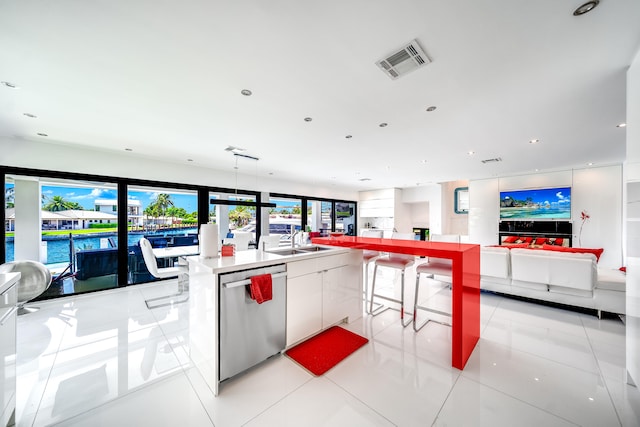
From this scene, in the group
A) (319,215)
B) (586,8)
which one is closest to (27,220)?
(319,215)

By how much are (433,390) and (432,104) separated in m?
2.70

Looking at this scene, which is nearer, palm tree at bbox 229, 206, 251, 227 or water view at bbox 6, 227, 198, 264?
water view at bbox 6, 227, 198, 264

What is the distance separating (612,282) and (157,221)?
7605 millimetres

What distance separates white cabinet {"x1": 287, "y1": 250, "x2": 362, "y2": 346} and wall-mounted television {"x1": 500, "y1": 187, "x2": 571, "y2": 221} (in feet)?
19.1

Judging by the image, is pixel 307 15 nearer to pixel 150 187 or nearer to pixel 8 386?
pixel 8 386

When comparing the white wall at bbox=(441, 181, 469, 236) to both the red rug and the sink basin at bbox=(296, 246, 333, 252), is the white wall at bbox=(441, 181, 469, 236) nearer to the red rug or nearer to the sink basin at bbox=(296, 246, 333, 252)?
the sink basin at bbox=(296, 246, 333, 252)

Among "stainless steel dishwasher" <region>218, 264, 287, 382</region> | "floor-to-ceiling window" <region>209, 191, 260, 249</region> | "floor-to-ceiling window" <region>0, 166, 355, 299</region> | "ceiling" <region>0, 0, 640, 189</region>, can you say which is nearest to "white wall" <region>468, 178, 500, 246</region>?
"ceiling" <region>0, 0, 640, 189</region>

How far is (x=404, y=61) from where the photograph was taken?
1829mm

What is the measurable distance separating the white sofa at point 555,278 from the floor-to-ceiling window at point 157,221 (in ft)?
19.8

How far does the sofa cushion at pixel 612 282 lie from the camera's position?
285cm

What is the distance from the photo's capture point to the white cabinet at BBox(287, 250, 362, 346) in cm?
229

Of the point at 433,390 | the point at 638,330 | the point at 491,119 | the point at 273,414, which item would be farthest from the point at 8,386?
the point at 491,119

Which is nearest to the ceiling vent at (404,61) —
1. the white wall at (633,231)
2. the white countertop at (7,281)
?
the white wall at (633,231)

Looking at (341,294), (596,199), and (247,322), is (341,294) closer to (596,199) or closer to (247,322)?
(247,322)
